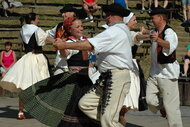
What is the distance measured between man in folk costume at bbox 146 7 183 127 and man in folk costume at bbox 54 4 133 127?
1226mm

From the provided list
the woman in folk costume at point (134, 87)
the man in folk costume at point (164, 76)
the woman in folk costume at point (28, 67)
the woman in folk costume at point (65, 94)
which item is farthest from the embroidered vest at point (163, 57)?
the woman in folk costume at point (28, 67)

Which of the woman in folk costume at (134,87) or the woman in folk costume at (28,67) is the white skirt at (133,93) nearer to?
the woman in folk costume at (134,87)

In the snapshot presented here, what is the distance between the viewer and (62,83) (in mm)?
7965

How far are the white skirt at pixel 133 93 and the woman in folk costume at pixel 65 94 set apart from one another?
0.86 m

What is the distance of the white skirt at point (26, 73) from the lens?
1023 centimetres

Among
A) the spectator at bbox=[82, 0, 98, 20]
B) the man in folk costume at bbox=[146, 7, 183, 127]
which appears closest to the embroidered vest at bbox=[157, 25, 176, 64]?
the man in folk costume at bbox=[146, 7, 183, 127]

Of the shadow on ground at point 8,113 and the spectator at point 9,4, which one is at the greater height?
the spectator at point 9,4

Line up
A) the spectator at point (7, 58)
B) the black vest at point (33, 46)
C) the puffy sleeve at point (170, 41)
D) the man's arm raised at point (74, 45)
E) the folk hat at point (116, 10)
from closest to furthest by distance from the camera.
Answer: the man's arm raised at point (74, 45)
the folk hat at point (116, 10)
the puffy sleeve at point (170, 41)
the black vest at point (33, 46)
the spectator at point (7, 58)

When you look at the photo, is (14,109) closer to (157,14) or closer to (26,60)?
(26,60)

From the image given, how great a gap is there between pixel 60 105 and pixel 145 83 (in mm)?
1824

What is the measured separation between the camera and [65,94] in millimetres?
7836

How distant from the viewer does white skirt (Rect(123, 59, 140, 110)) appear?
8805mm

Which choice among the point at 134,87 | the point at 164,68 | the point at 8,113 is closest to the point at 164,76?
the point at 164,68

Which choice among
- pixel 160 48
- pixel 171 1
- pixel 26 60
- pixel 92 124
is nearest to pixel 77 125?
pixel 92 124
